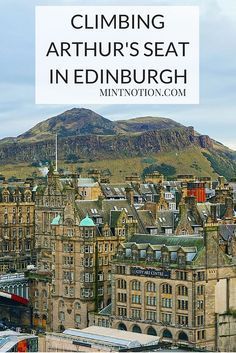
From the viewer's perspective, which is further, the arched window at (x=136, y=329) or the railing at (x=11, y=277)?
the railing at (x=11, y=277)

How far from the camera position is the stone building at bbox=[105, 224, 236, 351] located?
7638cm

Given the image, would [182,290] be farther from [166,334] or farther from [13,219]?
[13,219]

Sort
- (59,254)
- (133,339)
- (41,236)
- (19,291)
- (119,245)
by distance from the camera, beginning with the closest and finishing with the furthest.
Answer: (133,339), (119,245), (59,254), (19,291), (41,236)

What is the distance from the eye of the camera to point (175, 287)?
77.3 meters

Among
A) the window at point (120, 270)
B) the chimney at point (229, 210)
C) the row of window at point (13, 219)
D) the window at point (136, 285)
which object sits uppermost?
the chimney at point (229, 210)

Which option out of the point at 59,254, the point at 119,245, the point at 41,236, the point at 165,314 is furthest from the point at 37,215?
the point at 165,314

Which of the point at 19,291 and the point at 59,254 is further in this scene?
the point at 19,291

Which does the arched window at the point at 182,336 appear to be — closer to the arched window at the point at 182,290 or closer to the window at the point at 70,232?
the arched window at the point at 182,290

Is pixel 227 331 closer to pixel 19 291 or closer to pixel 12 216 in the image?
pixel 19 291

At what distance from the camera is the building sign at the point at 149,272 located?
7800 cm

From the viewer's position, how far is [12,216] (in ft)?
396

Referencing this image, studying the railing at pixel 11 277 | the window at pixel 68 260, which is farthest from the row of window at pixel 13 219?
the window at pixel 68 260

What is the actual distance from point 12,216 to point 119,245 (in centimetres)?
3978

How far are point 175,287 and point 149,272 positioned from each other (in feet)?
10.0
